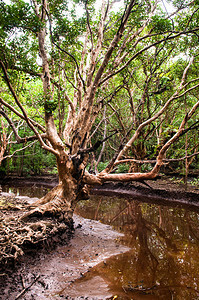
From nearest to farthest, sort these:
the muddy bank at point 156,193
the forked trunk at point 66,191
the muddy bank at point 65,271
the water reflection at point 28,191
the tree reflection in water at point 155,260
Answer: the muddy bank at point 65,271, the tree reflection in water at point 155,260, the forked trunk at point 66,191, the muddy bank at point 156,193, the water reflection at point 28,191

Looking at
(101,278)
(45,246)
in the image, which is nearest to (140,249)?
(101,278)

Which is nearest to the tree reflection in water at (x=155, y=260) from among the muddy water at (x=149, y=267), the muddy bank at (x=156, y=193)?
the muddy water at (x=149, y=267)

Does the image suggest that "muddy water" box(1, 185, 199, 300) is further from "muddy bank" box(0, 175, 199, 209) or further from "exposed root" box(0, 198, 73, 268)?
"muddy bank" box(0, 175, 199, 209)

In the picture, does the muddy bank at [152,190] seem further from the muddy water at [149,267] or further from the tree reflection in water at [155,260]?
the muddy water at [149,267]

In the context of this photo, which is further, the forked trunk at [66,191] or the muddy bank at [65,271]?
the forked trunk at [66,191]

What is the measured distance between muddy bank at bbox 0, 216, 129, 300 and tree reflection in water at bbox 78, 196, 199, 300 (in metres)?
0.27

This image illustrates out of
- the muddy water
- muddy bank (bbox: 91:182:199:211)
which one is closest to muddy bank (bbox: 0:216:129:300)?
the muddy water

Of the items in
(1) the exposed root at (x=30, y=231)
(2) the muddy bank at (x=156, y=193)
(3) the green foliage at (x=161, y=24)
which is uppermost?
(3) the green foliage at (x=161, y=24)

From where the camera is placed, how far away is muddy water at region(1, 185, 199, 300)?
10.5 ft

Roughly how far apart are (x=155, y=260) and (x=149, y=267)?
16.0 inches

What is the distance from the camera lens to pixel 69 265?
13.3 feet

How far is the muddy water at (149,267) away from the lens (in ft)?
10.5

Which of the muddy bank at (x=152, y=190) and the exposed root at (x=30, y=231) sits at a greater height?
the exposed root at (x=30, y=231)

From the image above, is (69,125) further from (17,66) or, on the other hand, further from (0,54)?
(0,54)
